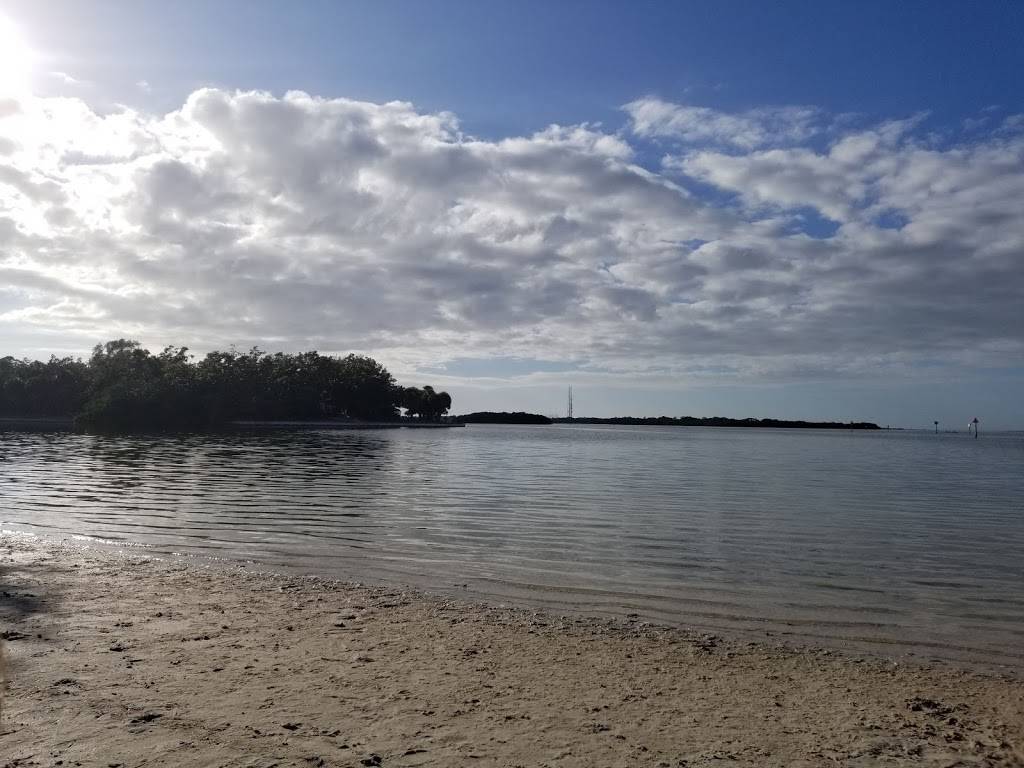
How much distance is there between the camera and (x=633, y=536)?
17.9 metres

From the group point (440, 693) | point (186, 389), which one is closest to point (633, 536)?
point (440, 693)

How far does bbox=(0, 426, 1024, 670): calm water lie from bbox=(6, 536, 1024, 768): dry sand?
1.90 meters

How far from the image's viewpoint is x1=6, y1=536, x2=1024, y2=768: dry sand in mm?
5715

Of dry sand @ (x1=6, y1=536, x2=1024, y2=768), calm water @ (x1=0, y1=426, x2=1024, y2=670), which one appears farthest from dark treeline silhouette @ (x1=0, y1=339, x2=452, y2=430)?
dry sand @ (x1=6, y1=536, x2=1024, y2=768)

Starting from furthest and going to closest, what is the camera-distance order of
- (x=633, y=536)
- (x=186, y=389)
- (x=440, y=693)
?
(x=186, y=389) → (x=633, y=536) → (x=440, y=693)

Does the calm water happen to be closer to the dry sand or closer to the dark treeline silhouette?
the dry sand

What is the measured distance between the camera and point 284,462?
138ft

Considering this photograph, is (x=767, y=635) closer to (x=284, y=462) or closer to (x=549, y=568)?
(x=549, y=568)

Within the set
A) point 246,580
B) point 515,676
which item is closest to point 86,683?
point 515,676

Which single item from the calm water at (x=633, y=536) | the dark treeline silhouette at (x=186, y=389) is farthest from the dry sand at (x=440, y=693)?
the dark treeline silhouette at (x=186, y=389)

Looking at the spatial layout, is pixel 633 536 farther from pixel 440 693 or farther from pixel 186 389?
pixel 186 389

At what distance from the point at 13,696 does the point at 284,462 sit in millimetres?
36760

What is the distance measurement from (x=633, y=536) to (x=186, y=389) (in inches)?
4685

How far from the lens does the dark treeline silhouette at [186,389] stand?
114375 mm
